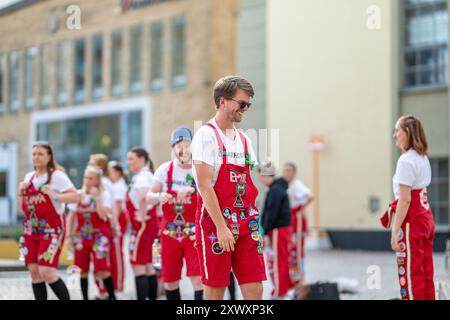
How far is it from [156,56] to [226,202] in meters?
28.7

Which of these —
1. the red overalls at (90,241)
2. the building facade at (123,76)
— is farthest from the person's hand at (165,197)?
the building facade at (123,76)

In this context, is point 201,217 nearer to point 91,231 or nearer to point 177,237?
point 177,237

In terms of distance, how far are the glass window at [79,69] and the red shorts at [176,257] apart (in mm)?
28791

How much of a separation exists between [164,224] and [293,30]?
17.3 meters

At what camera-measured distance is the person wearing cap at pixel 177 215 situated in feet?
23.4

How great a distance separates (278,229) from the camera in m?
10.6

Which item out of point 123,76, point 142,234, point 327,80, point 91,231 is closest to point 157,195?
point 142,234

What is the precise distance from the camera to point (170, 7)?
32.7 metres

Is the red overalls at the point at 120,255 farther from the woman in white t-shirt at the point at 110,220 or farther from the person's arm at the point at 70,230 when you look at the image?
the person's arm at the point at 70,230

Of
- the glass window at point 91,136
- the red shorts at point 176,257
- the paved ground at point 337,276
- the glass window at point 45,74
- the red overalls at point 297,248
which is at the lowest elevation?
the paved ground at point 337,276

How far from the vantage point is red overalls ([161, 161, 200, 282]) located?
7109 millimetres

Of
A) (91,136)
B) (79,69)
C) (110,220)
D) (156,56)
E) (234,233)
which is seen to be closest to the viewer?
(234,233)

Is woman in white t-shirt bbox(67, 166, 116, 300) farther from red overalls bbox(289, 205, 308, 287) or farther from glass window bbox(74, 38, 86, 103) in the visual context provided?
glass window bbox(74, 38, 86, 103)
